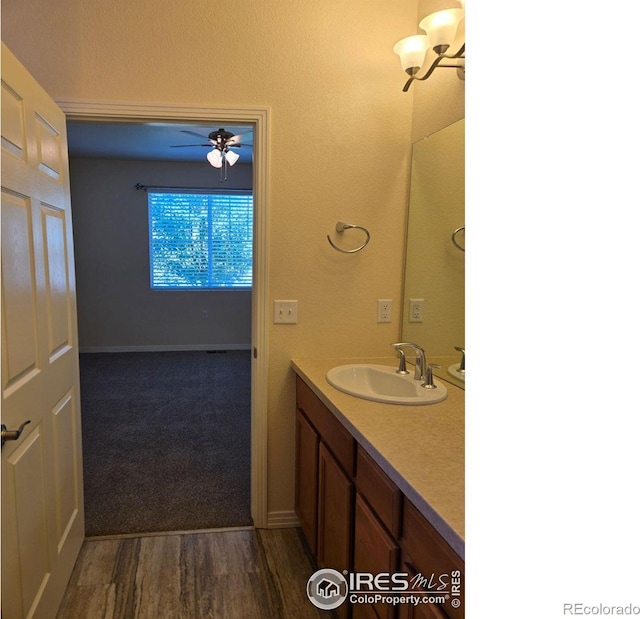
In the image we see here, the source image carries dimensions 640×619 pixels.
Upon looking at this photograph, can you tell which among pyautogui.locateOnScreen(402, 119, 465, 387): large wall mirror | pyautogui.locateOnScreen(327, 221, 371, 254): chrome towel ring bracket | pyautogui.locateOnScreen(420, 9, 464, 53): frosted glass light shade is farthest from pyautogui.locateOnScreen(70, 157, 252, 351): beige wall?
pyautogui.locateOnScreen(420, 9, 464, 53): frosted glass light shade

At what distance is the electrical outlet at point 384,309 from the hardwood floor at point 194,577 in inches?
46.8

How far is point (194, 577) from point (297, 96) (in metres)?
2.20

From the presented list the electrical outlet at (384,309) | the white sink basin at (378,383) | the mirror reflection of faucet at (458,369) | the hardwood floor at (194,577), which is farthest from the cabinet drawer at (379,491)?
the electrical outlet at (384,309)

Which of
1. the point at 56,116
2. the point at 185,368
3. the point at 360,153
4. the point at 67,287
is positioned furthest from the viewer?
the point at 185,368

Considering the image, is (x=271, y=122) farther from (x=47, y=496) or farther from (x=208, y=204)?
(x=208, y=204)

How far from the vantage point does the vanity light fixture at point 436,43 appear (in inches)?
66.3

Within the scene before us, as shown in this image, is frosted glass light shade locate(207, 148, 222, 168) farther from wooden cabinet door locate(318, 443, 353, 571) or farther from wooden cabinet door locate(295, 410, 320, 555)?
wooden cabinet door locate(318, 443, 353, 571)

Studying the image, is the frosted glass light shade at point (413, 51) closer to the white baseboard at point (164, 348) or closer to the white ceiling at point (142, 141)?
the white ceiling at point (142, 141)

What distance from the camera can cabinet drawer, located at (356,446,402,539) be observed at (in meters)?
1.16

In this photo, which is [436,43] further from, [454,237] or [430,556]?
[430,556]

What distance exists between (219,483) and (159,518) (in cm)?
44

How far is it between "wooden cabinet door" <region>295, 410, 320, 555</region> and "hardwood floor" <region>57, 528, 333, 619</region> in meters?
0.16

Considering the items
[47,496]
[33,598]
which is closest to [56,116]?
[47,496]
